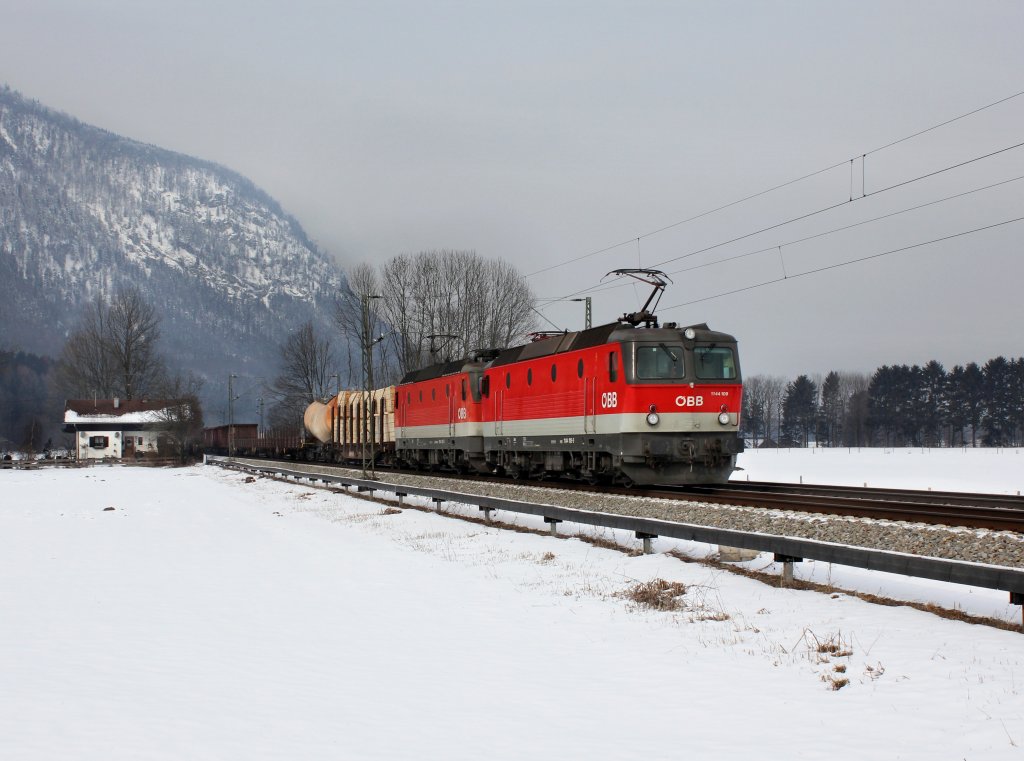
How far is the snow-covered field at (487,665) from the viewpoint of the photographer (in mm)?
6434

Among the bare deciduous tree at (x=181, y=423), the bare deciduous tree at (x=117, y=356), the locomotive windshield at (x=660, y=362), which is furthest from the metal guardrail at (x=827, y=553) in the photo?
the bare deciduous tree at (x=117, y=356)

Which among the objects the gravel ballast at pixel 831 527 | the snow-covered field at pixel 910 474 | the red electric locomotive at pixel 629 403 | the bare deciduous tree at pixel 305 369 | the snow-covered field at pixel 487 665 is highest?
the bare deciduous tree at pixel 305 369

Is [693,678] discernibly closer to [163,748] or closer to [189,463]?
[163,748]

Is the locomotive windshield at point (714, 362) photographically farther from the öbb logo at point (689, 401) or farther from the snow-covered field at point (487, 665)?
the snow-covered field at point (487, 665)

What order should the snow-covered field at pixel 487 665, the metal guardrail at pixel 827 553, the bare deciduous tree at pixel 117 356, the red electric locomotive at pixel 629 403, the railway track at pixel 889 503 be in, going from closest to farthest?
the snow-covered field at pixel 487 665
the metal guardrail at pixel 827 553
the railway track at pixel 889 503
the red electric locomotive at pixel 629 403
the bare deciduous tree at pixel 117 356

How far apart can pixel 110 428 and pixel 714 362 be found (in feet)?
309

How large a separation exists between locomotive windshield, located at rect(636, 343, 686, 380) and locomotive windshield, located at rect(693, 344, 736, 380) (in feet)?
1.38

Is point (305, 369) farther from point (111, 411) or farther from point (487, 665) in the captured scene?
point (487, 665)

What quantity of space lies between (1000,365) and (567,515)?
124 m

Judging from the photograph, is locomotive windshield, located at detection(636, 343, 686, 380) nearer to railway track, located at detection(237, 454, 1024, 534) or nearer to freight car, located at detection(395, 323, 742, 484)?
freight car, located at detection(395, 323, 742, 484)

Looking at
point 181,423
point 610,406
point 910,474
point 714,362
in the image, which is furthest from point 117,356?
point 714,362

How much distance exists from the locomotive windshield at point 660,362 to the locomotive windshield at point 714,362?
0.42 meters

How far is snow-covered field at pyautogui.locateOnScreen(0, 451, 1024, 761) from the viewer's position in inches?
253

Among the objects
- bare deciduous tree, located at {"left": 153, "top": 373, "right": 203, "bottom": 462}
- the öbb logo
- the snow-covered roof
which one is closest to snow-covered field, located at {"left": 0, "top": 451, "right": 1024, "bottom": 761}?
the öbb logo
